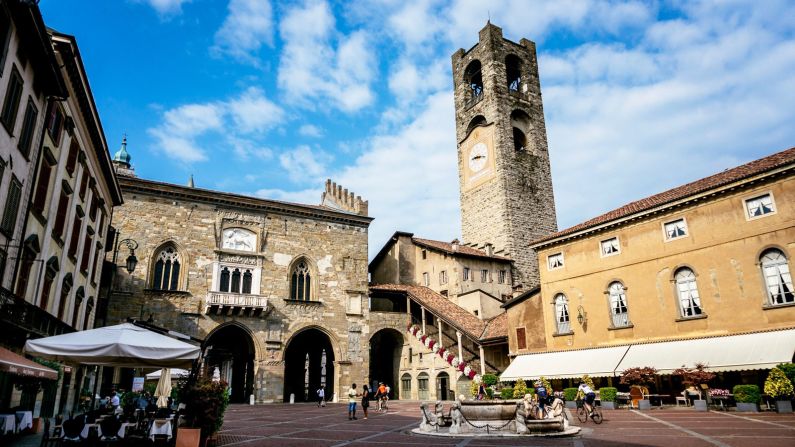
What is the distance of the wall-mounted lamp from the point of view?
2395 cm

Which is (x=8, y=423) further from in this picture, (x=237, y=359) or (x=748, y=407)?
(x=237, y=359)

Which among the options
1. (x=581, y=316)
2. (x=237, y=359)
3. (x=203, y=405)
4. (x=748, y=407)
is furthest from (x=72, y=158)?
(x=748, y=407)

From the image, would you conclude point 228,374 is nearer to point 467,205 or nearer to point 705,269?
point 467,205

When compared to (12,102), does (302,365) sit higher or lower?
lower

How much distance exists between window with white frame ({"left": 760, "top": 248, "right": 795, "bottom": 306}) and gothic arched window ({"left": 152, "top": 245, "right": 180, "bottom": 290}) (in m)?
27.7

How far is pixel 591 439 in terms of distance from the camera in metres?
11.8

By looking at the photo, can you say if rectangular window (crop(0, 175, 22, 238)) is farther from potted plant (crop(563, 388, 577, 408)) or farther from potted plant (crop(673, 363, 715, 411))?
potted plant (crop(673, 363, 715, 411))

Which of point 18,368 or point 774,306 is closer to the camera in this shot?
point 18,368

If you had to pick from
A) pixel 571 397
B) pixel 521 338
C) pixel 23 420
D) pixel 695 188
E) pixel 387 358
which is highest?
pixel 695 188

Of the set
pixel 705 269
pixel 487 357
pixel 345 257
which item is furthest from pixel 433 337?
pixel 705 269

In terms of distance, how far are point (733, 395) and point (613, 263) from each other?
23.9 feet

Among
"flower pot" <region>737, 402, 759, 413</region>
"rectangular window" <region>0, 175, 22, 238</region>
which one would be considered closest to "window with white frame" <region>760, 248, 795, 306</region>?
"flower pot" <region>737, 402, 759, 413</region>

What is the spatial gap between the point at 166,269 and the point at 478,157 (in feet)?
90.5

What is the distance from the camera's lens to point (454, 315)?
109 feet
